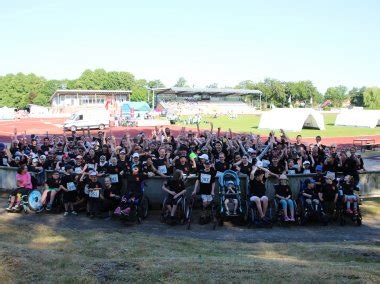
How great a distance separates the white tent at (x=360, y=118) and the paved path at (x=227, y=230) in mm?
42889

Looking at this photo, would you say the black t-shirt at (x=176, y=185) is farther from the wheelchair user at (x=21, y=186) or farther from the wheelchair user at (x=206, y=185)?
the wheelchair user at (x=21, y=186)

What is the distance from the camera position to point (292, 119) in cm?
4472

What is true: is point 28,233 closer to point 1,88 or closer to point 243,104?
point 243,104

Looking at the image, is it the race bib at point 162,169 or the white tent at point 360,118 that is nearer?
the race bib at point 162,169

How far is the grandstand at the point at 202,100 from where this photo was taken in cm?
10234

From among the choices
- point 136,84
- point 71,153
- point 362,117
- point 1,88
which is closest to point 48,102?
point 1,88

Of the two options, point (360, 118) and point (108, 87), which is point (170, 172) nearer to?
point (360, 118)

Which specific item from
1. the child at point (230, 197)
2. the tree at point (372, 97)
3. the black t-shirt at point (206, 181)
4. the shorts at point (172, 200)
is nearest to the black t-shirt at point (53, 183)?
the shorts at point (172, 200)

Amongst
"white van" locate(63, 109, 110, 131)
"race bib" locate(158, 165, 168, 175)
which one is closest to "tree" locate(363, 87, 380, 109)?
"white van" locate(63, 109, 110, 131)

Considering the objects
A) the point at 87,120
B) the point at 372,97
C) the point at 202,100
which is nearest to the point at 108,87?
the point at 202,100

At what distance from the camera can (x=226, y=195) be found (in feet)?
34.1

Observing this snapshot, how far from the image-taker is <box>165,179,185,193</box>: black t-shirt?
10.6m

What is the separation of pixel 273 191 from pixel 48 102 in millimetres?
130114

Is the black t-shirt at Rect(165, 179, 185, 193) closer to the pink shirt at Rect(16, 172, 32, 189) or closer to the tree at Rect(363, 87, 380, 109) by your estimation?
the pink shirt at Rect(16, 172, 32, 189)
